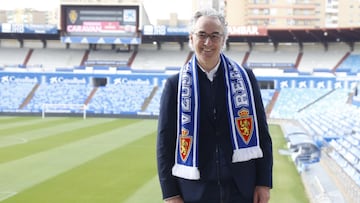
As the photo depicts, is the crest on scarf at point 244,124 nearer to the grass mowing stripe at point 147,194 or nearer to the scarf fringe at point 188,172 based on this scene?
the scarf fringe at point 188,172

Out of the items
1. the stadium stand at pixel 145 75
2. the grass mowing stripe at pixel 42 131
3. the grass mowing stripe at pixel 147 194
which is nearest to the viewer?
the grass mowing stripe at pixel 147 194

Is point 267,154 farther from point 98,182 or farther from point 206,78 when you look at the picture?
point 98,182

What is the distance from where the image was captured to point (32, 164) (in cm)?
1022

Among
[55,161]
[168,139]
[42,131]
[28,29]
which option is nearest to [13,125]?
[42,131]

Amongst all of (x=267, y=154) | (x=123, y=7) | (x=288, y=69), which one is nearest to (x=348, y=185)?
(x=267, y=154)

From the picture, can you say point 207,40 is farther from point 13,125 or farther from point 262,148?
point 13,125

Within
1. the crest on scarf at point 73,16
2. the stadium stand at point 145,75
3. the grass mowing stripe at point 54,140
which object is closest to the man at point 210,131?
the grass mowing stripe at point 54,140

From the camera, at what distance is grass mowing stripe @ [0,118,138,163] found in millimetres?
11578

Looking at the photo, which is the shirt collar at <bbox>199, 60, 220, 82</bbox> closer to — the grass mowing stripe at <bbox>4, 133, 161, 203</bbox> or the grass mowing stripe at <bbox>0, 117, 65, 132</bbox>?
the grass mowing stripe at <bbox>4, 133, 161, 203</bbox>

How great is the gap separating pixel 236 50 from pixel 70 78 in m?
10.9

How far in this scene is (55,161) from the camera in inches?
418

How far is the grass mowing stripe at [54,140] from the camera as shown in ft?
38.0

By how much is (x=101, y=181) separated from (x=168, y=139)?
6494mm

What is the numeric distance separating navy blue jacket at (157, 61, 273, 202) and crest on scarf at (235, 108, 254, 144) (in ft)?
0.19
